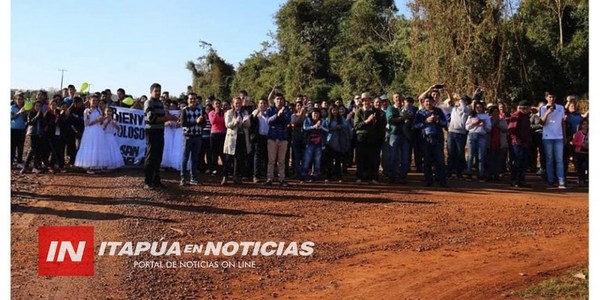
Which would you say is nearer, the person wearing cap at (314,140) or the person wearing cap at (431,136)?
the person wearing cap at (431,136)

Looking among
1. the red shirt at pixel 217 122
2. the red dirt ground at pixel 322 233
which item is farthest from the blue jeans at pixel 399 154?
the red shirt at pixel 217 122

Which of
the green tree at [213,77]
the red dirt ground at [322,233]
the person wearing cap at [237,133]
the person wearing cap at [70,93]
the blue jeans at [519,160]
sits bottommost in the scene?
the red dirt ground at [322,233]

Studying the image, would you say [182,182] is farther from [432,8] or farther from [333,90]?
[333,90]

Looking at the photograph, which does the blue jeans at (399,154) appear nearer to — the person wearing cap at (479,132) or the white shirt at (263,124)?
the person wearing cap at (479,132)

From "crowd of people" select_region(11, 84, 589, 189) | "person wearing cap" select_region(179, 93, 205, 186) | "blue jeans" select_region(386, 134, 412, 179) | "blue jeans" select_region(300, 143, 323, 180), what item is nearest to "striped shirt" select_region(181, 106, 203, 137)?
"person wearing cap" select_region(179, 93, 205, 186)

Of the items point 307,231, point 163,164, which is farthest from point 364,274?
point 163,164

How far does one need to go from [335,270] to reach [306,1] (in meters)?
28.7

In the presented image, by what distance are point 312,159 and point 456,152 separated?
127 inches

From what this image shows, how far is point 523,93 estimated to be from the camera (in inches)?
731

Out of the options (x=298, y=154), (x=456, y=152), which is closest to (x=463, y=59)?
(x=456, y=152)

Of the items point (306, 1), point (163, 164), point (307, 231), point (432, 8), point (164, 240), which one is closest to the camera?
point (164, 240)

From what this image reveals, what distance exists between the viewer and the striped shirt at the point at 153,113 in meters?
9.02

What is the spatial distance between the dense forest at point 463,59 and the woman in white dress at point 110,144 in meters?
3.12

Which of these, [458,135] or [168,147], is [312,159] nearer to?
[458,135]
